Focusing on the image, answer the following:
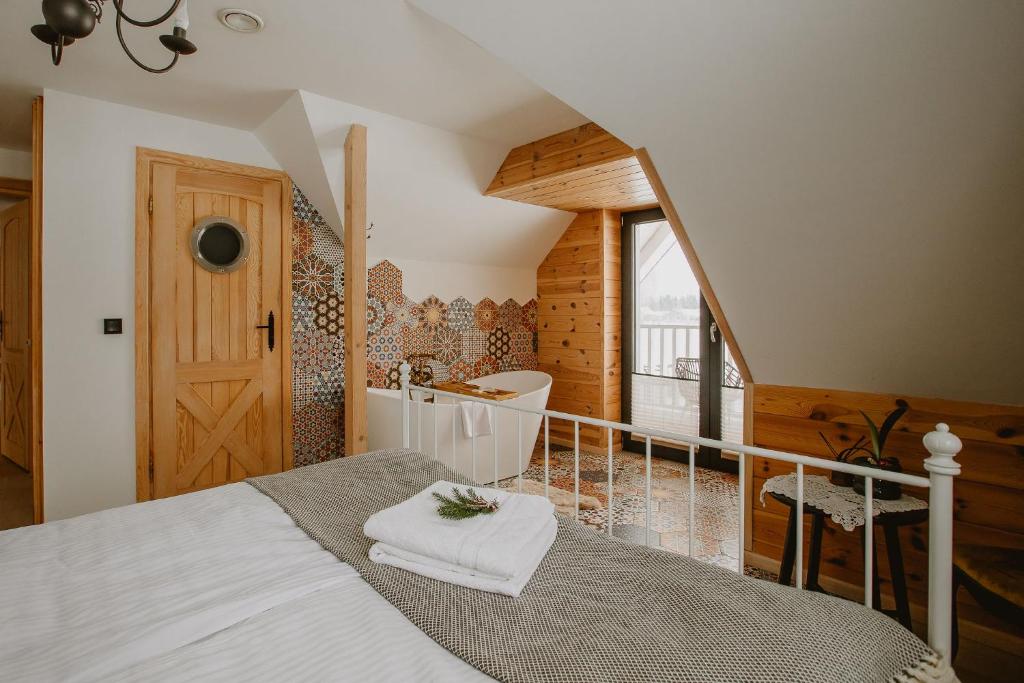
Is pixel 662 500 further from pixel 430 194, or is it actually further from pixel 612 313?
pixel 430 194

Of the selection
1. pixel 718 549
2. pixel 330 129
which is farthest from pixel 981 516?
pixel 330 129

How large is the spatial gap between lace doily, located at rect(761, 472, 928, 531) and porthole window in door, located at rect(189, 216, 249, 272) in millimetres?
3180

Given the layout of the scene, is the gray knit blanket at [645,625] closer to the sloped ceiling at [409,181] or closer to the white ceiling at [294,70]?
the white ceiling at [294,70]

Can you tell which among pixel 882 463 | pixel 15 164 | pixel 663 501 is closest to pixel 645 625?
pixel 882 463

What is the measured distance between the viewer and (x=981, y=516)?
6.70ft

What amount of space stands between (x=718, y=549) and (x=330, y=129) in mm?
3014

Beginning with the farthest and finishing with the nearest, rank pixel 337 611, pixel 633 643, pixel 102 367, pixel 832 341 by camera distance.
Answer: pixel 102 367 → pixel 832 341 → pixel 337 611 → pixel 633 643

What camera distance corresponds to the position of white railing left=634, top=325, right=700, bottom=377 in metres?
4.20

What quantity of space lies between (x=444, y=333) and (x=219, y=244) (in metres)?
1.72

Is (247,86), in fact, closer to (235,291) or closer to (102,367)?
(235,291)

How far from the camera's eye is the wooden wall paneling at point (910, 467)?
200 centimetres

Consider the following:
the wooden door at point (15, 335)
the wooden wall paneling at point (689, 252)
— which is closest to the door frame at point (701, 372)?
the wooden wall paneling at point (689, 252)

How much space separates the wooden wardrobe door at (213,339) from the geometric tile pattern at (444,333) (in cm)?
70

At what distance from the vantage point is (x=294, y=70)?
8.36 ft
